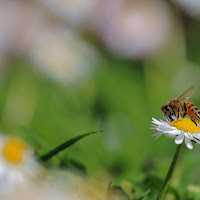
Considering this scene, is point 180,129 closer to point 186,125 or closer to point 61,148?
point 186,125

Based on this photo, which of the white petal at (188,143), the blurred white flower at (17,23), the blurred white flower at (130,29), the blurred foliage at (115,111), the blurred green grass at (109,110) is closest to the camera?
the white petal at (188,143)

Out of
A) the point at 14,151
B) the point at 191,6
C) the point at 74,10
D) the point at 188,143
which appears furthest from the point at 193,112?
the point at 191,6

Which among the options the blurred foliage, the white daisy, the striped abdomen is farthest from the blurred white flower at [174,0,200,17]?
the white daisy

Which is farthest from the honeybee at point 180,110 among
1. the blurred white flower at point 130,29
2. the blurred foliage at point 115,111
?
the blurred white flower at point 130,29

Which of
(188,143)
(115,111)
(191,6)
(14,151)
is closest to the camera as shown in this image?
(188,143)

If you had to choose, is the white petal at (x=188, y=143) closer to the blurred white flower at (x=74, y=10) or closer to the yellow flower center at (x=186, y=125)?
the yellow flower center at (x=186, y=125)

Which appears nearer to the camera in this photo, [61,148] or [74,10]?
[61,148]

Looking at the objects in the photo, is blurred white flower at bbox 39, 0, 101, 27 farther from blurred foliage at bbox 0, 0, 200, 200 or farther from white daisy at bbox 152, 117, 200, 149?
white daisy at bbox 152, 117, 200, 149
